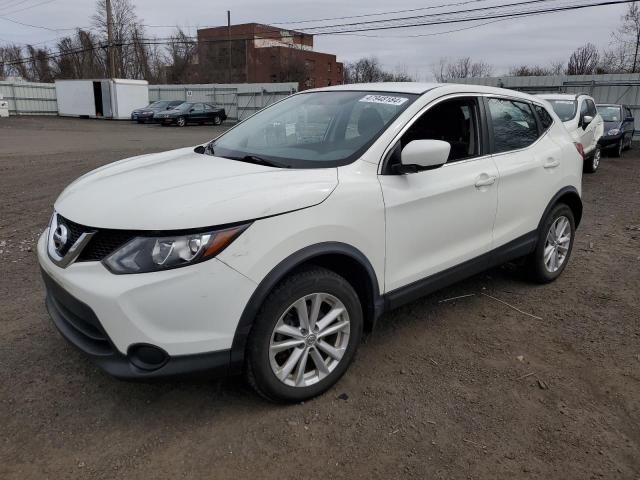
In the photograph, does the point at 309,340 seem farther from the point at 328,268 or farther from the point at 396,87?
the point at 396,87

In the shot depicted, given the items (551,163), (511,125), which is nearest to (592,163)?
(551,163)

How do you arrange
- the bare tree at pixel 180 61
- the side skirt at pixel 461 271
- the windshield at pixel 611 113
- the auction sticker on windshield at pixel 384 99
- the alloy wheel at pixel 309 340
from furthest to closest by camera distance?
1. the bare tree at pixel 180 61
2. the windshield at pixel 611 113
3. the auction sticker on windshield at pixel 384 99
4. the side skirt at pixel 461 271
5. the alloy wheel at pixel 309 340

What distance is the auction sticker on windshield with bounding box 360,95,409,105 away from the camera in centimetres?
338

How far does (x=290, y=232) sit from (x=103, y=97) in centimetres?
3635

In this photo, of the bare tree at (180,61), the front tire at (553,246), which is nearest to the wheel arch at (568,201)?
the front tire at (553,246)

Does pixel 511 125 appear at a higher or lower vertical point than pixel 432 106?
lower

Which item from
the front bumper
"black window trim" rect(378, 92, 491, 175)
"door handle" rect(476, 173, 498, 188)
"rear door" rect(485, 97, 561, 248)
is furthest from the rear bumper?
"rear door" rect(485, 97, 561, 248)

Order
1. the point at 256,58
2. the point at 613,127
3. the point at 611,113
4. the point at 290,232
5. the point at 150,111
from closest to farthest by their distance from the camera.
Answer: the point at 290,232
the point at 613,127
the point at 611,113
the point at 150,111
the point at 256,58

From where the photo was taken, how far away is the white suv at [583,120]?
35.2 feet

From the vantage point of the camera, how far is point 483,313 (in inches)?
162

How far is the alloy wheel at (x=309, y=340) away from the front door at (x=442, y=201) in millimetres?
430

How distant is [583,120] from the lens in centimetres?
1092

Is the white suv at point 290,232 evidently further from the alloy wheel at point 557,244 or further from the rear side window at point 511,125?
the alloy wheel at point 557,244

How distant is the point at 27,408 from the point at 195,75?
60482mm
